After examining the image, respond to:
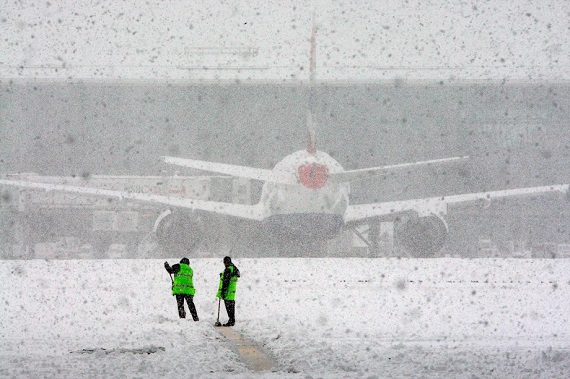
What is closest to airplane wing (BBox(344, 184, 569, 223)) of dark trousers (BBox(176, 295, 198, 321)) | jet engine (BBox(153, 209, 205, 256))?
jet engine (BBox(153, 209, 205, 256))

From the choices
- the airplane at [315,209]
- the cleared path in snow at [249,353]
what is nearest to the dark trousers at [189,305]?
the cleared path in snow at [249,353]

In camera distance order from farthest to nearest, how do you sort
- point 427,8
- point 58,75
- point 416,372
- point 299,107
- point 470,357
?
point 427,8 < point 58,75 < point 299,107 < point 470,357 < point 416,372

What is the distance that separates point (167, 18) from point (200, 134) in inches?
2932

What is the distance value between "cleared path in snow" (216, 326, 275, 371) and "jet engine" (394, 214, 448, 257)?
1729cm

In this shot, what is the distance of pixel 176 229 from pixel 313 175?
524cm

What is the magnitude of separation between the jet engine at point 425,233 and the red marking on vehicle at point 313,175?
375 cm

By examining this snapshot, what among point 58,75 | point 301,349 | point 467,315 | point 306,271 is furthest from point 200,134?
point 301,349

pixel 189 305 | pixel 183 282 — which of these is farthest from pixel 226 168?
pixel 189 305

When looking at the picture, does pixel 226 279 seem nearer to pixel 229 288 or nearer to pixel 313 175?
pixel 229 288

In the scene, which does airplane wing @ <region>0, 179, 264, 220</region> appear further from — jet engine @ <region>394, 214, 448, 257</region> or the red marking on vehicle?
jet engine @ <region>394, 214, 448, 257</region>

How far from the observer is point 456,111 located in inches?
1783

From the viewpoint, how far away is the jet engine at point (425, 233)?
90.1ft

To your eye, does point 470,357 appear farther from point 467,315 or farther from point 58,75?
point 58,75

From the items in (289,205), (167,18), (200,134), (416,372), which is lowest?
(416,372)
